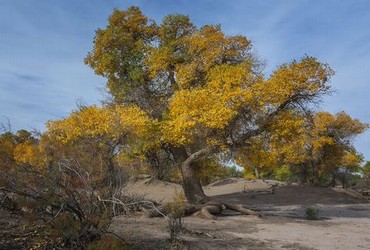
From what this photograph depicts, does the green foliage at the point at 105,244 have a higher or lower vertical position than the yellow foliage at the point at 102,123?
lower

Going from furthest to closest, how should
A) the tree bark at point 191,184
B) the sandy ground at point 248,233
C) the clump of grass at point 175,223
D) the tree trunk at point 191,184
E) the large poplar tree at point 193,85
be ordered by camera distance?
the tree trunk at point 191,184
the tree bark at point 191,184
the large poplar tree at point 193,85
the sandy ground at point 248,233
the clump of grass at point 175,223

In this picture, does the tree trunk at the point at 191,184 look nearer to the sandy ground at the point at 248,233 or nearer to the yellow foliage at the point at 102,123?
the sandy ground at the point at 248,233

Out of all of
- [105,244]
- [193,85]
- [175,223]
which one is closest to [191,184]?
[193,85]

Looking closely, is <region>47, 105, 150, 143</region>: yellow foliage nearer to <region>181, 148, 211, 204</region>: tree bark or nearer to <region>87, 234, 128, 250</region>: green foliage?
<region>181, 148, 211, 204</region>: tree bark

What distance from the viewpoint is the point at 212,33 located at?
20141 mm

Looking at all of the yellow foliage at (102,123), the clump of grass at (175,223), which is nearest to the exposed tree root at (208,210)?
the yellow foliage at (102,123)

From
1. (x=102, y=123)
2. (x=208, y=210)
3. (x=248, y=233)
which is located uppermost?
(x=102, y=123)

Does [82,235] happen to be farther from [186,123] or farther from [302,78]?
[302,78]

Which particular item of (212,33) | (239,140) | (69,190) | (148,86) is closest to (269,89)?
(239,140)

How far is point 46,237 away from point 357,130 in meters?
33.4

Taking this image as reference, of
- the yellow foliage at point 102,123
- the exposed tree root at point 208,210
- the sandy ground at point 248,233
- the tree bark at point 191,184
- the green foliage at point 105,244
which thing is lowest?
the sandy ground at point 248,233

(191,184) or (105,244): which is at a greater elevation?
(191,184)

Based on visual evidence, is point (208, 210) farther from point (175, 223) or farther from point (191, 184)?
point (175, 223)

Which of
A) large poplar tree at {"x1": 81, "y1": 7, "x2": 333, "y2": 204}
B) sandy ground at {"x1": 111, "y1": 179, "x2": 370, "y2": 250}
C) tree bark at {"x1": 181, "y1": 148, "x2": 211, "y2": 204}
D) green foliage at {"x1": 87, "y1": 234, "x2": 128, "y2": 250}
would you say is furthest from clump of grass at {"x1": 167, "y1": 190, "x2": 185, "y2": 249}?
tree bark at {"x1": 181, "y1": 148, "x2": 211, "y2": 204}
